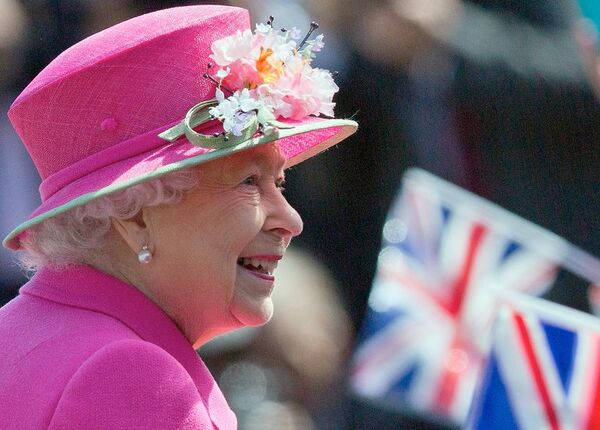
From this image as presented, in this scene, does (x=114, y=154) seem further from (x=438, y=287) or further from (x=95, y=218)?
(x=438, y=287)

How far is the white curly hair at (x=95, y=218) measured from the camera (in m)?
2.04

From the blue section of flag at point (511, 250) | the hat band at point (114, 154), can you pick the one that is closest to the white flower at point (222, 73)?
the hat band at point (114, 154)

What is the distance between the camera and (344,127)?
7.76 feet

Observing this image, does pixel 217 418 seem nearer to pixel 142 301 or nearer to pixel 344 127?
pixel 142 301

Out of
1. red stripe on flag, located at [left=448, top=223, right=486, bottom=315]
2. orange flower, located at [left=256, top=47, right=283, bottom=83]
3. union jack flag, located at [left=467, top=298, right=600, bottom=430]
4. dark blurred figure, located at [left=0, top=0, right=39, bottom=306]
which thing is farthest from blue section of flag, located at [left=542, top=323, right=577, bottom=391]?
dark blurred figure, located at [left=0, top=0, right=39, bottom=306]

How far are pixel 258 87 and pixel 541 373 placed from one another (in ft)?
5.88

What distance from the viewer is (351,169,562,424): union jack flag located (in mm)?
Answer: 4246

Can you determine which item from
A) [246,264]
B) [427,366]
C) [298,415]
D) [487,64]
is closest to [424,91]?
[487,64]

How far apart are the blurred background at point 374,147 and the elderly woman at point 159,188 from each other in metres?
2.14

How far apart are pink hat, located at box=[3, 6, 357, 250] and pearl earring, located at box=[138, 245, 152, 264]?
0.15 meters

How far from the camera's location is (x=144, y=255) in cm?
205

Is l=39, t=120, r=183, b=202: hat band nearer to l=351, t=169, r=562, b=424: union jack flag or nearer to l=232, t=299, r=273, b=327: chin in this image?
l=232, t=299, r=273, b=327: chin

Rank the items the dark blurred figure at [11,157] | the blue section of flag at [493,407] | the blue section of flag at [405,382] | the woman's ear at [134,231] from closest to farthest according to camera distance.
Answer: the woman's ear at [134,231] < the blue section of flag at [493,407] < the dark blurred figure at [11,157] < the blue section of flag at [405,382]

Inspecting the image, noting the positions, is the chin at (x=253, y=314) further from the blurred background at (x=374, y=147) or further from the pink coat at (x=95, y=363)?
the blurred background at (x=374, y=147)
